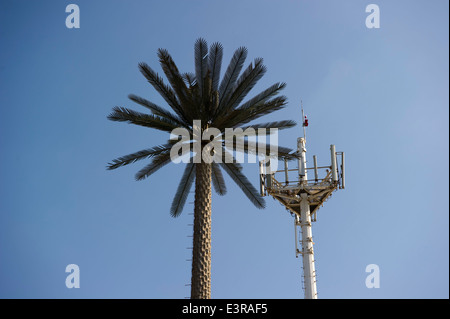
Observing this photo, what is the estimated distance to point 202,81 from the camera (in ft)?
48.4

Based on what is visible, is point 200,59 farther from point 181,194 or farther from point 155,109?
point 181,194

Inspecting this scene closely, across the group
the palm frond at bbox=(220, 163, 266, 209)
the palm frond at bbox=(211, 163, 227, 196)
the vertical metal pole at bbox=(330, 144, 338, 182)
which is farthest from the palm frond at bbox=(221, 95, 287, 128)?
the vertical metal pole at bbox=(330, 144, 338, 182)

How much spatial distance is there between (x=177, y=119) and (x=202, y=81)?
1.44m

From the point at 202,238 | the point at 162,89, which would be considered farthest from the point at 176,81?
the point at 202,238

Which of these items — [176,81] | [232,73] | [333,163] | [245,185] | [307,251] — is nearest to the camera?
[176,81]

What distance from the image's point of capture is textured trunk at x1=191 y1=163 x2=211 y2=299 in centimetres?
1320

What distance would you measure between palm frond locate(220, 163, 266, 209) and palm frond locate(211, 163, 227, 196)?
107 centimetres

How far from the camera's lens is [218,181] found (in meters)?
17.8

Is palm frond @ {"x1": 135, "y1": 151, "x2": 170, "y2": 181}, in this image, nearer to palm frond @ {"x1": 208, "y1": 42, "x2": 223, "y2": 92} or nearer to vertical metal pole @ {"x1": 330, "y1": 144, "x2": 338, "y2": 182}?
palm frond @ {"x1": 208, "y1": 42, "x2": 223, "y2": 92}

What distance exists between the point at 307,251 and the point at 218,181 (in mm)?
8254

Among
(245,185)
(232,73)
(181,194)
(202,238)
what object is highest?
(232,73)

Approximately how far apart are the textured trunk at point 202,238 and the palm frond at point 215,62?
8.76ft
